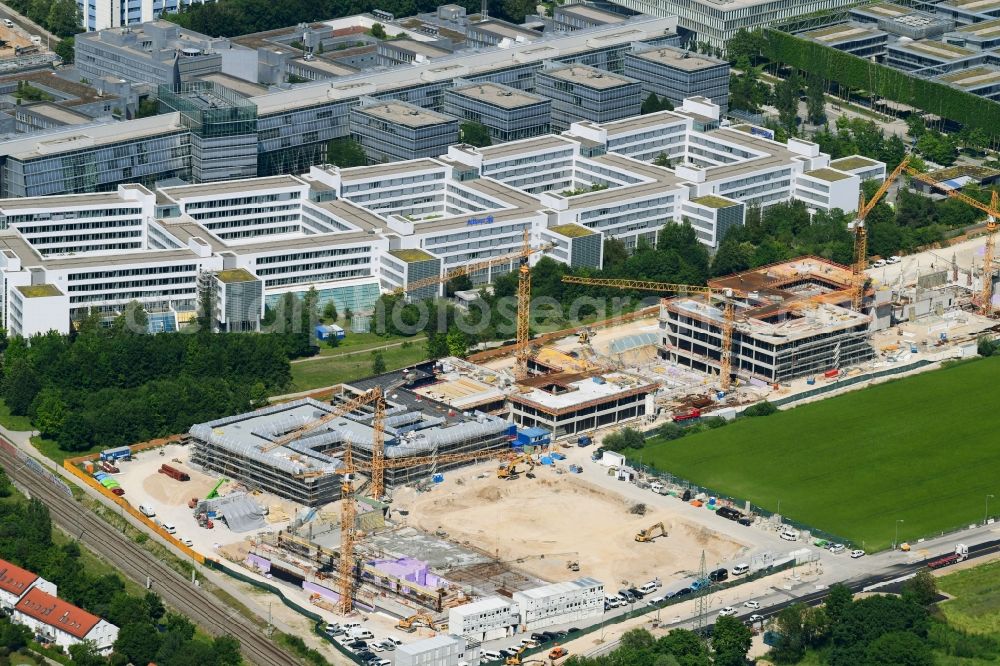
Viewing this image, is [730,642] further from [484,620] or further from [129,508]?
[129,508]

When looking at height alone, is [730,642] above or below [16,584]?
above

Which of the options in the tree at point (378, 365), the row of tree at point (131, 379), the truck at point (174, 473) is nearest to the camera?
the truck at point (174, 473)

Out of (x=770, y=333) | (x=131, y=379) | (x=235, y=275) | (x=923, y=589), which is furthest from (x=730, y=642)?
(x=235, y=275)

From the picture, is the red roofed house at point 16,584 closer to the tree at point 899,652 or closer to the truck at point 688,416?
the tree at point 899,652

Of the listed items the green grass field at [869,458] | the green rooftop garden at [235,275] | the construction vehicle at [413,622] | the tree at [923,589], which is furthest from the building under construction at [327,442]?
the tree at [923,589]

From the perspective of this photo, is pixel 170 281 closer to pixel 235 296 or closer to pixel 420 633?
pixel 235 296

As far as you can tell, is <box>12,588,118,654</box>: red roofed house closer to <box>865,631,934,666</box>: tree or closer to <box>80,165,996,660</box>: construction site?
<box>80,165,996,660</box>: construction site
